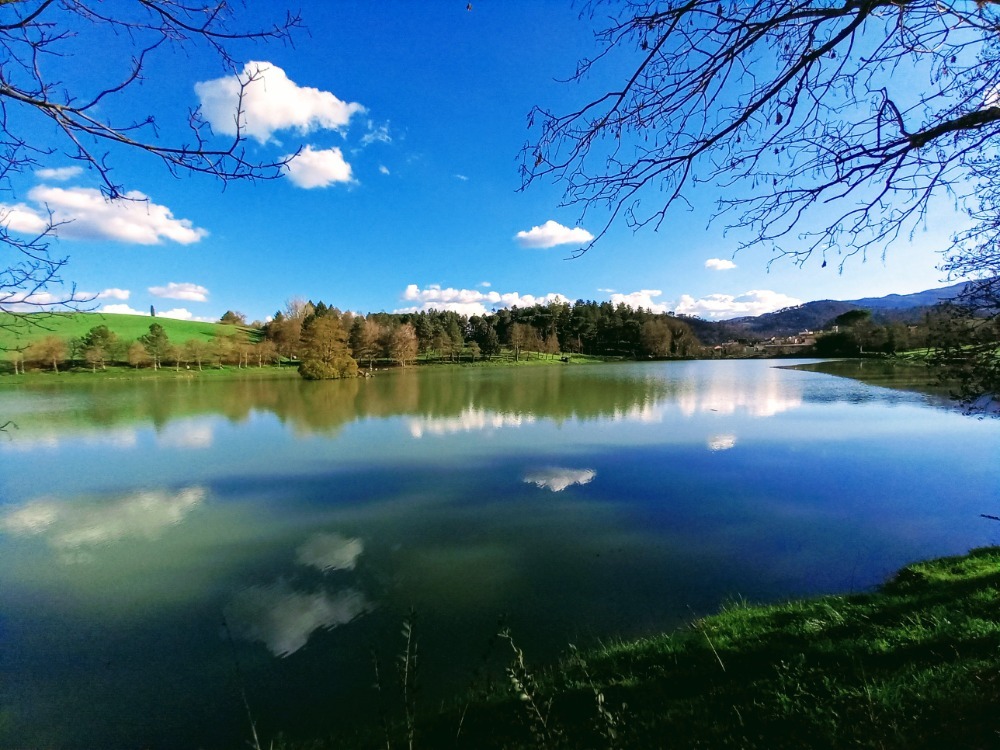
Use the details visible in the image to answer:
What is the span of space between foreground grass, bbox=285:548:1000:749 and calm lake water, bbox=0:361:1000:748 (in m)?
0.64

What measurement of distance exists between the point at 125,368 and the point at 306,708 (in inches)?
2429

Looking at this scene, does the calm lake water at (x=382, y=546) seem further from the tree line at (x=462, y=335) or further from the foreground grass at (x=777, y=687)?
the tree line at (x=462, y=335)

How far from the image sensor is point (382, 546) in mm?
6859

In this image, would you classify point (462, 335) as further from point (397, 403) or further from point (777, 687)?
point (777, 687)

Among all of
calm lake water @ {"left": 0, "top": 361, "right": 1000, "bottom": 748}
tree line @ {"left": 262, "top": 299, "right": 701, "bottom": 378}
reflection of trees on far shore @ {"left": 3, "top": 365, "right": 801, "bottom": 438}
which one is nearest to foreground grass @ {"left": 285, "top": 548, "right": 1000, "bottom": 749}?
calm lake water @ {"left": 0, "top": 361, "right": 1000, "bottom": 748}

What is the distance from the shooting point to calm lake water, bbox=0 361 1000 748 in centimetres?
420

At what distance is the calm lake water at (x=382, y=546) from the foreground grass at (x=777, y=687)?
2.09 feet

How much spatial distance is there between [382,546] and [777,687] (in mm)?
5424

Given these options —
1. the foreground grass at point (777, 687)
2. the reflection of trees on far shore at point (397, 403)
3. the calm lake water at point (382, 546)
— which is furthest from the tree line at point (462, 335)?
the foreground grass at point (777, 687)

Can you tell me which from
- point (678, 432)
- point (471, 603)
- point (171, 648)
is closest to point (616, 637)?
point (471, 603)

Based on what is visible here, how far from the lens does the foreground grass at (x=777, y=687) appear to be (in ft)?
6.92

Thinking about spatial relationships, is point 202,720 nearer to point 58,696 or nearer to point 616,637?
point 58,696

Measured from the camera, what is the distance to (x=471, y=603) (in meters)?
5.25

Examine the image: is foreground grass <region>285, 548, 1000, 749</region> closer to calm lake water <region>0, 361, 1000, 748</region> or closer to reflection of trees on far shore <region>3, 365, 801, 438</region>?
calm lake water <region>0, 361, 1000, 748</region>
